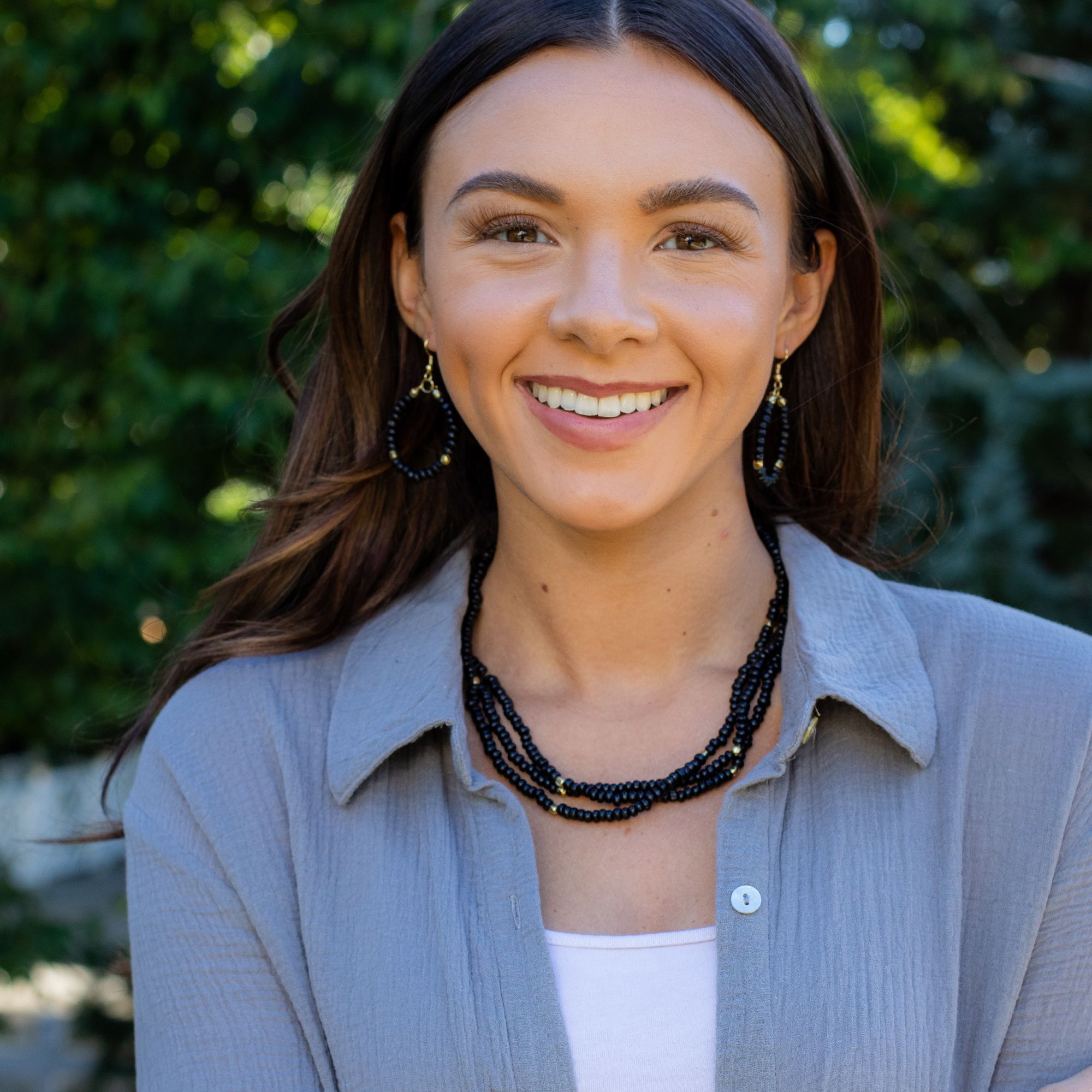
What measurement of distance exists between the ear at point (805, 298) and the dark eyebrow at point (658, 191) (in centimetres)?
25

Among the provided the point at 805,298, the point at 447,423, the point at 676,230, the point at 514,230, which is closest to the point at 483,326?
the point at 514,230

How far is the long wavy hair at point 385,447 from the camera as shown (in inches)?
89.4

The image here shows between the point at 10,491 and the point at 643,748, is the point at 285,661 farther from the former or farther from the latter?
the point at 10,491

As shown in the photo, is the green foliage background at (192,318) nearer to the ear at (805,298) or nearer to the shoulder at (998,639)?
the ear at (805,298)

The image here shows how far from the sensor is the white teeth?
1.98m

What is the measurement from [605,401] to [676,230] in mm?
255

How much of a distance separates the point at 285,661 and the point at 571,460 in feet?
1.97

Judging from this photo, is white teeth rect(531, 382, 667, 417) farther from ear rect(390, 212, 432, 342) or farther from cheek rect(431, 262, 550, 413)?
ear rect(390, 212, 432, 342)

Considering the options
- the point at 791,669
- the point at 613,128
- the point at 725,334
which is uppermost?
the point at 613,128

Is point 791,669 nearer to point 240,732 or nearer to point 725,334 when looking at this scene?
point 725,334

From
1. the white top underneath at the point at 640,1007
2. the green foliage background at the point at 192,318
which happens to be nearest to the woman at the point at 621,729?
the white top underneath at the point at 640,1007

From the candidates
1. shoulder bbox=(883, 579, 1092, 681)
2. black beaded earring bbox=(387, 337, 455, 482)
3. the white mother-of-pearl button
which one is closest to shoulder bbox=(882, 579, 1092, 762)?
shoulder bbox=(883, 579, 1092, 681)

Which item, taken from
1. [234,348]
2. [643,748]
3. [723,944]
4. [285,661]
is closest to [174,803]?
[285,661]

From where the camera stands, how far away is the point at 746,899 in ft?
6.03
